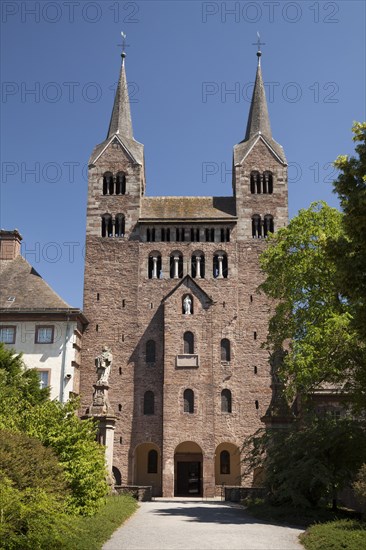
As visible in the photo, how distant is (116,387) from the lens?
46562 mm

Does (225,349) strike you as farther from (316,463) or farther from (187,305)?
(316,463)

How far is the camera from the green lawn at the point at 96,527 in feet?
47.6

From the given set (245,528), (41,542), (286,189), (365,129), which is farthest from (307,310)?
(286,189)

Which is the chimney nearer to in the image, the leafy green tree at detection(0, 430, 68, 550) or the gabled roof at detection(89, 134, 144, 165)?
the gabled roof at detection(89, 134, 144, 165)

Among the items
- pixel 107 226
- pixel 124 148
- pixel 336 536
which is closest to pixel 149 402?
pixel 107 226

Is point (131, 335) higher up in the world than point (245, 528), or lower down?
higher up

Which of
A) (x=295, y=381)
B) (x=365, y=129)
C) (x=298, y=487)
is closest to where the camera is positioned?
(x=365, y=129)

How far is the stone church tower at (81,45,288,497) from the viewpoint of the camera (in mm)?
45500

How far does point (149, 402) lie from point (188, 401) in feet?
9.36

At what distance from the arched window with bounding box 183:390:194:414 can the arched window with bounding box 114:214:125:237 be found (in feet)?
42.0

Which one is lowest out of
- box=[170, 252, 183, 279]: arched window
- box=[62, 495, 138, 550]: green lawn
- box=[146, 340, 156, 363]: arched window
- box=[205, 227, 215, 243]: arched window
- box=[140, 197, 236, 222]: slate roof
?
box=[62, 495, 138, 550]: green lawn

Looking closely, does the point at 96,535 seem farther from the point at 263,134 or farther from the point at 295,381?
the point at 263,134

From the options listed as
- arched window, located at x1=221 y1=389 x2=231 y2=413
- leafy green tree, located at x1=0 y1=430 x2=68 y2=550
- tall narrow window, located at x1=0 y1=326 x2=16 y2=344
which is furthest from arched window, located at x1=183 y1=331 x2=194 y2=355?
leafy green tree, located at x1=0 y1=430 x2=68 y2=550

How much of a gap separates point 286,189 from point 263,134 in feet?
17.4
